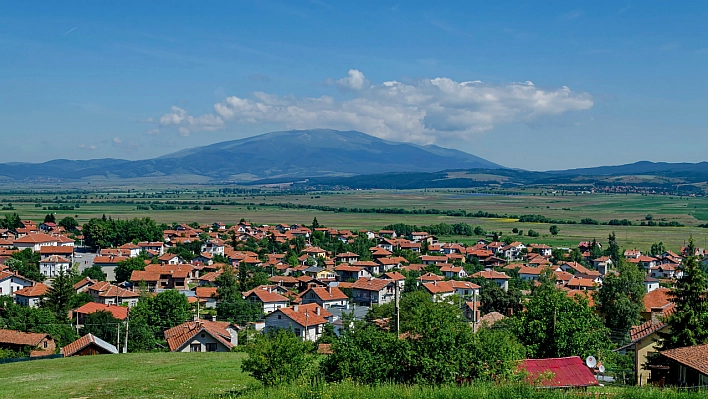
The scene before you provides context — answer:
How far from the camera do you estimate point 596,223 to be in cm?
10569

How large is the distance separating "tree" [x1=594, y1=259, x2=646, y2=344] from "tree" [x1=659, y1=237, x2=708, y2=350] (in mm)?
8048

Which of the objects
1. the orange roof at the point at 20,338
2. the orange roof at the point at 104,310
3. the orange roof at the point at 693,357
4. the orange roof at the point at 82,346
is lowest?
the orange roof at the point at 104,310

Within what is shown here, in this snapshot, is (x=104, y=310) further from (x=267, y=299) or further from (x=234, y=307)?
(x=267, y=299)

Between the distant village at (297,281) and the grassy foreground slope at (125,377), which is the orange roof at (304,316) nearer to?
the distant village at (297,281)

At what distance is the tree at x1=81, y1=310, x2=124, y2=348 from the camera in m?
26.7

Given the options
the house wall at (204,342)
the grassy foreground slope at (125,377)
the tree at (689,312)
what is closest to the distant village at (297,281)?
the house wall at (204,342)

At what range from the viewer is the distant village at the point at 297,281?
23766mm

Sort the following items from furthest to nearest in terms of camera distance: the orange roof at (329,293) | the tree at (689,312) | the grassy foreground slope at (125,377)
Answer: the orange roof at (329,293) < the tree at (689,312) < the grassy foreground slope at (125,377)

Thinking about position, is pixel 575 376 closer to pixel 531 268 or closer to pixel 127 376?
pixel 127 376

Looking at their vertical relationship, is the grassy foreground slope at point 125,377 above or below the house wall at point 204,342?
above

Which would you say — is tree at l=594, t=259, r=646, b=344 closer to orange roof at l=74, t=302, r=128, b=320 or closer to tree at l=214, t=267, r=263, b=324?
tree at l=214, t=267, r=263, b=324

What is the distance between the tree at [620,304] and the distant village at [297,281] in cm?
66

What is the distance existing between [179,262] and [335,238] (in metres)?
21.6

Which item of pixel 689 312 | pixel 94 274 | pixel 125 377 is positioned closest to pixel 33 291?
pixel 94 274
